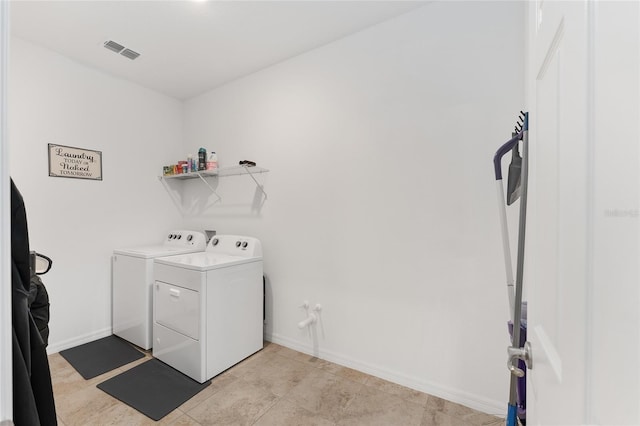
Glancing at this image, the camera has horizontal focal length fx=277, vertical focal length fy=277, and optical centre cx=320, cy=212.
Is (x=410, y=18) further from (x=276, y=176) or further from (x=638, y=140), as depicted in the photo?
(x=638, y=140)

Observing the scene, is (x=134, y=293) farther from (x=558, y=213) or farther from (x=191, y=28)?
(x=558, y=213)

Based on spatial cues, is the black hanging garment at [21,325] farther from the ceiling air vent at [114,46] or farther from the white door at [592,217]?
the ceiling air vent at [114,46]

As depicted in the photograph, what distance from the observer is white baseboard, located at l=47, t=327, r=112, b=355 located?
2348 millimetres

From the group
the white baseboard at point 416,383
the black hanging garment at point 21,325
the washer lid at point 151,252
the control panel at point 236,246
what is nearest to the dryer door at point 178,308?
the washer lid at point 151,252

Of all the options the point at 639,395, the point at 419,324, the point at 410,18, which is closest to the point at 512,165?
the point at 639,395

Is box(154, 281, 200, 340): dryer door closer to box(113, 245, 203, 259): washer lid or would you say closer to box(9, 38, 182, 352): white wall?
box(113, 245, 203, 259): washer lid

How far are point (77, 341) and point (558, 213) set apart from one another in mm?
3480

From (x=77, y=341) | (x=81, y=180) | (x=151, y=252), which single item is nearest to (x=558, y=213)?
(x=151, y=252)

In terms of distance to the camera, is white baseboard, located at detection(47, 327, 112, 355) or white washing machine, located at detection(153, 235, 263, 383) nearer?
white washing machine, located at detection(153, 235, 263, 383)

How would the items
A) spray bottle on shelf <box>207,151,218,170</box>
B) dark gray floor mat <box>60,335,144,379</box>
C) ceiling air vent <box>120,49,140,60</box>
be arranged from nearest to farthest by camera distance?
dark gray floor mat <box>60,335,144,379</box> → ceiling air vent <box>120,49,140,60</box> → spray bottle on shelf <box>207,151,218,170</box>

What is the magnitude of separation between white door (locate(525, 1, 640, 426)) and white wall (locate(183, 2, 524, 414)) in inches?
44.7

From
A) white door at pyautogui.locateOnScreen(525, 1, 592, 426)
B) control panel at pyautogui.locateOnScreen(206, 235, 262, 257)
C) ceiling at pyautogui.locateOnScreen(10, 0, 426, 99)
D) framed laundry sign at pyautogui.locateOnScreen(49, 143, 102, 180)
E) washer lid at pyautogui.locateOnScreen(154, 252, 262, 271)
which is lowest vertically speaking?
washer lid at pyautogui.locateOnScreen(154, 252, 262, 271)

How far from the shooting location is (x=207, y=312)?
1970 millimetres

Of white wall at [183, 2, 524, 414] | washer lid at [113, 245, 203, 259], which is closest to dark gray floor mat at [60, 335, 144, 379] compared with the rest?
washer lid at [113, 245, 203, 259]
